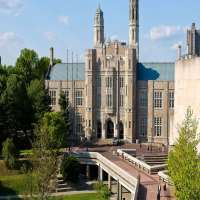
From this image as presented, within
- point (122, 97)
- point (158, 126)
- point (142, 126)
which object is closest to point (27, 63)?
point (122, 97)

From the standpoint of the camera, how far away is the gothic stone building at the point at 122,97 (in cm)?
8038

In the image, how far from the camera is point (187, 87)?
46156mm

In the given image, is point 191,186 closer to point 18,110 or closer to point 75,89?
point 18,110

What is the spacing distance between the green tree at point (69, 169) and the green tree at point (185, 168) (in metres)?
29.6

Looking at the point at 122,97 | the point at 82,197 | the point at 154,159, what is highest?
the point at 122,97

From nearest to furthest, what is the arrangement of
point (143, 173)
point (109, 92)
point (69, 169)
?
point (143, 173)
point (69, 169)
point (109, 92)

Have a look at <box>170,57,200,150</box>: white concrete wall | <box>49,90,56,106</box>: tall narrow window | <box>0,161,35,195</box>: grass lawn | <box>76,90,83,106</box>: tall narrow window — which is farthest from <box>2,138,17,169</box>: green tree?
<box>49,90,56,106</box>: tall narrow window

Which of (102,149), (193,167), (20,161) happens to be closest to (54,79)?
(102,149)

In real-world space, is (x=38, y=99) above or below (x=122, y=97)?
below

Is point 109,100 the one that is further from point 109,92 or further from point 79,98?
point 79,98

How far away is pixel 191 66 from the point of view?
44938 millimetres

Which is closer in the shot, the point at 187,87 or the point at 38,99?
the point at 187,87

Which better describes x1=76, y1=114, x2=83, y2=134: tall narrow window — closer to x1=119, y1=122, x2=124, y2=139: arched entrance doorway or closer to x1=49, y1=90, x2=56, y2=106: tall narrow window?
x1=49, y1=90, x2=56, y2=106: tall narrow window

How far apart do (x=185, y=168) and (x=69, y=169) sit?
104 feet
